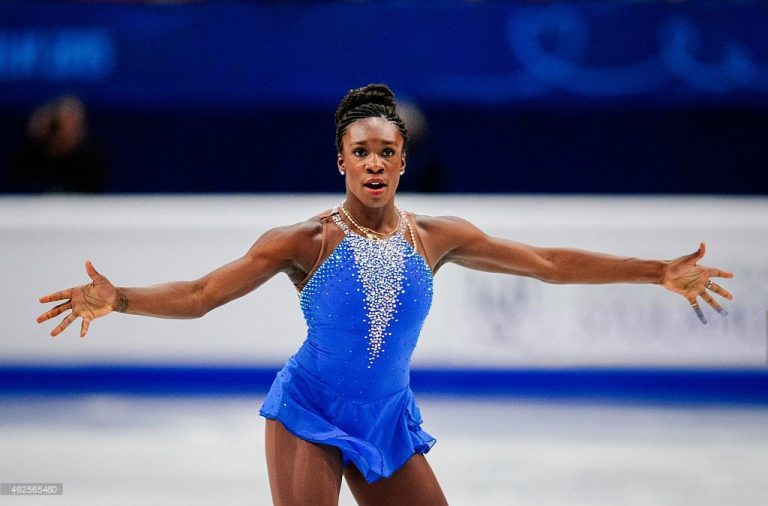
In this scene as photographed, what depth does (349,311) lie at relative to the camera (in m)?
2.96

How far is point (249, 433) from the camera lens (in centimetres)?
571

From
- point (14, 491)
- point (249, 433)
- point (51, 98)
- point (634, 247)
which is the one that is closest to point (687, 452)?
point (634, 247)

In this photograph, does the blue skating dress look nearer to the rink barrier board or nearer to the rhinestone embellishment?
the rhinestone embellishment

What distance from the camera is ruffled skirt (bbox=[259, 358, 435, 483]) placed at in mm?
2906

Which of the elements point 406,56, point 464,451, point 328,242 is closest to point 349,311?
point 328,242

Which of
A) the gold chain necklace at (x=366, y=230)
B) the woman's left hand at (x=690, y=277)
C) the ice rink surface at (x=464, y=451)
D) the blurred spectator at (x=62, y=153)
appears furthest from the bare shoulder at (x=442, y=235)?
the blurred spectator at (x=62, y=153)

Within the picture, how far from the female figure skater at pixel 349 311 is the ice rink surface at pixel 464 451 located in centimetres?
160

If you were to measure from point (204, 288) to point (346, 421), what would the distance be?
56cm

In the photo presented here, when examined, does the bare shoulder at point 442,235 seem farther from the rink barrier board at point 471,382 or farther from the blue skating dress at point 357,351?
the rink barrier board at point 471,382

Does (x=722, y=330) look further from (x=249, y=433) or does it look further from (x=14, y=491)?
(x=14, y=491)

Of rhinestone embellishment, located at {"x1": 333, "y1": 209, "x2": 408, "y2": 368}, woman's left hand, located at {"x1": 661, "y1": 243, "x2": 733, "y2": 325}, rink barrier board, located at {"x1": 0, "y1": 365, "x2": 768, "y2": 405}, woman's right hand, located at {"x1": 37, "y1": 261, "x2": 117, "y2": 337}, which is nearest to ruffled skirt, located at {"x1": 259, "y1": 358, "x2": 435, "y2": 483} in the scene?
rhinestone embellishment, located at {"x1": 333, "y1": 209, "x2": 408, "y2": 368}

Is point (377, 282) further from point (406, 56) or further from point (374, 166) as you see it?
point (406, 56)

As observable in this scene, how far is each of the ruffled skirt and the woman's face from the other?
21.9 inches

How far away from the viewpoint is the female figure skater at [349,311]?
9.43 feet
